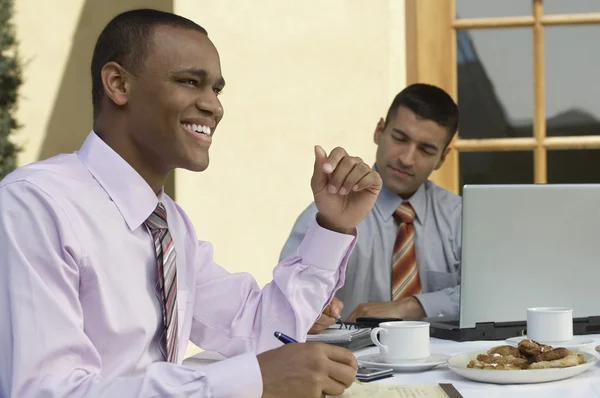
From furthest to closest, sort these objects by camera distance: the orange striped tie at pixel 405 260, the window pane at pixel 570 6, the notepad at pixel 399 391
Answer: the window pane at pixel 570 6
the orange striped tie at pixel 405 260
the notepad at pixel 399 391

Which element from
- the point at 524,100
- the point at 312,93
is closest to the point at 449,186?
the point at 524,100

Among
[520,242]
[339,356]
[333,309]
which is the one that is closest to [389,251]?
[333,309]

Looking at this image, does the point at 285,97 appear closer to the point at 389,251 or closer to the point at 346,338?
the point at 389,251

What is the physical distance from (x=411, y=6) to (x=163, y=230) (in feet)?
7.93

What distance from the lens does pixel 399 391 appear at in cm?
124

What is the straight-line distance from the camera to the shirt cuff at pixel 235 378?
Result: 1.05 meters

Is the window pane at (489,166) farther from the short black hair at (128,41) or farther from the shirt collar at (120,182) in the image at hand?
the shirt collar at (120,182)

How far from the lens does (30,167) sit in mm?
1205

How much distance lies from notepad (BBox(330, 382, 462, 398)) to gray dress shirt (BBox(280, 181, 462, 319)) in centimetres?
111

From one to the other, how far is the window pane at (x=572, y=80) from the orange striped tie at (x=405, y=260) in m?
1.20

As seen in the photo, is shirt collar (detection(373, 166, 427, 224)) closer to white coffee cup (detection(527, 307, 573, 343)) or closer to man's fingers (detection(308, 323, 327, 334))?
man's fingers (detection(308, 323, 327, 334))

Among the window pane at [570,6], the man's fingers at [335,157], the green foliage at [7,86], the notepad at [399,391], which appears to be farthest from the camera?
the green foliage at [7,86]

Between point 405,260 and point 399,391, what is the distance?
4.08 ft

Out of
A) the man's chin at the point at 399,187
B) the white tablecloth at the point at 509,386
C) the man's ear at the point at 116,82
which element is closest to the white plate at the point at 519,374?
the white tablecloth at the point at 509,386
